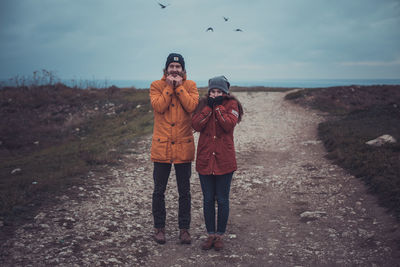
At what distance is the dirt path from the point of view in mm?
4273

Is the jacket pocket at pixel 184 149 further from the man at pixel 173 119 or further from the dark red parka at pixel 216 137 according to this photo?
the dark red parka at pixel 216 137

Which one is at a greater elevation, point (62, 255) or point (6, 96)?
point (6, 96)

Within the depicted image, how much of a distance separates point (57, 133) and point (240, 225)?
627 inches

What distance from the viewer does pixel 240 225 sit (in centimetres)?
564

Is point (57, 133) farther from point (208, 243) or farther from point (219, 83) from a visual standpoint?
point (219, 83)

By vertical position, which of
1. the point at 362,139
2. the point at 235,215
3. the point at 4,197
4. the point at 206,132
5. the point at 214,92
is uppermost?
the point at 214,92

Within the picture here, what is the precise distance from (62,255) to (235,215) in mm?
3570

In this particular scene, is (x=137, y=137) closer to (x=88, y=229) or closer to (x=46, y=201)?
(x=46, y=201)

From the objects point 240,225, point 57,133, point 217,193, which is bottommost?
point 240,225

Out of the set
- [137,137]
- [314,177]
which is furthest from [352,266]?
[137,137]

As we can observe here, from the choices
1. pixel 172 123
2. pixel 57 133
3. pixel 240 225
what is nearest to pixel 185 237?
pixel 240 225

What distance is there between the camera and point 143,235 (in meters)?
5.09

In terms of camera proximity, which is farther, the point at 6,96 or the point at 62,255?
the point at 6,96

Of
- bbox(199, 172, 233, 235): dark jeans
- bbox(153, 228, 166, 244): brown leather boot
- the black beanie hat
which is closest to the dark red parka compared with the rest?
bbox(199, 172, 233, 235): dark jeans
